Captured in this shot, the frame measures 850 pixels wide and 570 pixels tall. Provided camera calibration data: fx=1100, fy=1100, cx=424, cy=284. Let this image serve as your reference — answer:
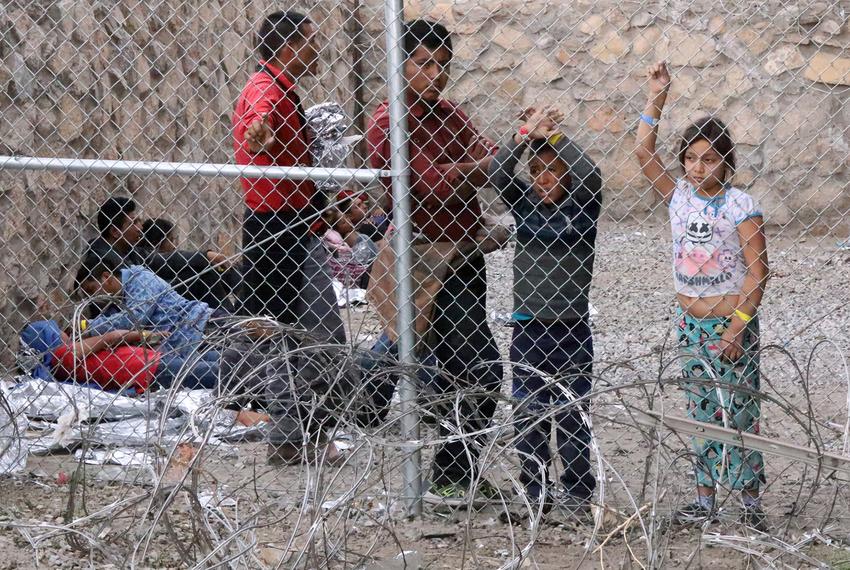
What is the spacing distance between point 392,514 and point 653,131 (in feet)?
5.16

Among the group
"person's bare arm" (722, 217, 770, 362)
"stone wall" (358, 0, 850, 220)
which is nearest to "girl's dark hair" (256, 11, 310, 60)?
"person's bare arm" (722, 217, 770, 362)

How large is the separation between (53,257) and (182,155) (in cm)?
167

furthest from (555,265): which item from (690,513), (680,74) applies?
(680,74)

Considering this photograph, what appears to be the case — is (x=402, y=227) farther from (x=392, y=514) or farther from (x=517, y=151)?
(x=392, y=514)

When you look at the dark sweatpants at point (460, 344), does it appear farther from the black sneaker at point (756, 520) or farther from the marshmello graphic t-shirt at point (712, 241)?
the black sneaker at point (756, 520)

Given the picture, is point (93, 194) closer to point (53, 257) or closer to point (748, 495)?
point (53, 257)

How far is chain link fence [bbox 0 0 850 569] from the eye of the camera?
3.09 meters

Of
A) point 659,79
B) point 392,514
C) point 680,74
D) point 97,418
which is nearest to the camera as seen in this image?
point 659,79

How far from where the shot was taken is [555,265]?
Result: 374 centimetres

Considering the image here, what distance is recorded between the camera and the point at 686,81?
9406 millimetres

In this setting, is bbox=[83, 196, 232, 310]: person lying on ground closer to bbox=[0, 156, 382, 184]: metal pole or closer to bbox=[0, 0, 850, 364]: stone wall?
bbox=[0, 0, 850, 364]: stone wall

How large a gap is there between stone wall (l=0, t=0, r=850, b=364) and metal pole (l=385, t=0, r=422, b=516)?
3.02 feet

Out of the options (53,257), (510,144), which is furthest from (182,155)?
(510,144)

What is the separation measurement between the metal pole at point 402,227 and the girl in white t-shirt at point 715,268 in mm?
790
